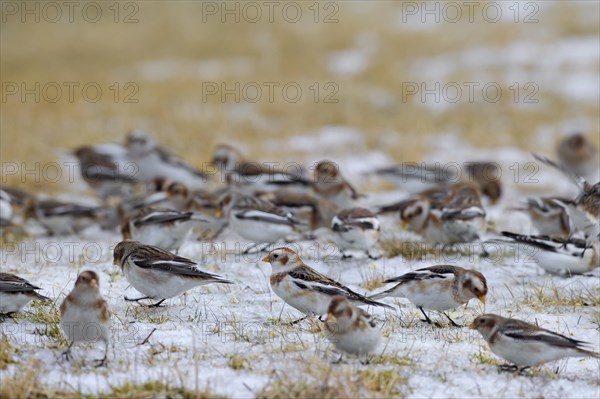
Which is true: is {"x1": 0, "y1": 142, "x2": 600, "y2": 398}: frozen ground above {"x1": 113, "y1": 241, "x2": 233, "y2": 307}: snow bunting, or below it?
below

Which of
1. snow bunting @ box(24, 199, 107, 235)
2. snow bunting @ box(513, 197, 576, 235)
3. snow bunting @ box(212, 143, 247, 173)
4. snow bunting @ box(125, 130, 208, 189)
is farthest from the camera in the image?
snow bunting @ box(125, 130, 208, 189)

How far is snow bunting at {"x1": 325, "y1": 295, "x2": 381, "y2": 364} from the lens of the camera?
5.82 meters

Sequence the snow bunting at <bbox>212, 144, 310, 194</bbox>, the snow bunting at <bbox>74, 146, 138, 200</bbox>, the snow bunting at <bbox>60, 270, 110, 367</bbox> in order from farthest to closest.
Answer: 1. the snow bunting at <bbox>74, 146, 138, 200</bbox>
2. the snow bunting at <bbox>212, 144, 310, 194</bbox>
3. the snow bunting at <bbox>60, 270, 110, 367</bbox>

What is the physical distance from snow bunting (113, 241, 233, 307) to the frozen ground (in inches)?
8.7

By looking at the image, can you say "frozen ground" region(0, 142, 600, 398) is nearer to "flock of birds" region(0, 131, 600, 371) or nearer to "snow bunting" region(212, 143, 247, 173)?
"flock of birds" region(0, 131, 600, 371)

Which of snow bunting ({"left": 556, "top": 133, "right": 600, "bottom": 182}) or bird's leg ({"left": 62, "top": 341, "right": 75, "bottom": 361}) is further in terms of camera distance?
snow bunting ({"left": 556, "top": 133, "right": 600, "bottom": 182})

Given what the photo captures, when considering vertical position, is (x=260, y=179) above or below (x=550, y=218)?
above

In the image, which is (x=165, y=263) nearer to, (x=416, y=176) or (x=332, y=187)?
(x=332, y=187)

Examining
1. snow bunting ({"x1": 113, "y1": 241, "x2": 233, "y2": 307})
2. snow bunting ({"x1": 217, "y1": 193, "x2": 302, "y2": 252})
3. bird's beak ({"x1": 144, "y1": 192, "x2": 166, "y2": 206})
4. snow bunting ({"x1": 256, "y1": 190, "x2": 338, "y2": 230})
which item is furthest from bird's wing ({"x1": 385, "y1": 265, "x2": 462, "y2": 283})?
bird's beak ({"x1": 144, "y1": 192, "x2": 166, "y2": 206})

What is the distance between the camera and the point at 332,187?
11.9m

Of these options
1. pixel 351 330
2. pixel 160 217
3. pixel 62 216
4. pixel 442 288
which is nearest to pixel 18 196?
pixel 62 216

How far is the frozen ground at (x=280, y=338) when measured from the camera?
561cm

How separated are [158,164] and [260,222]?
5015mm

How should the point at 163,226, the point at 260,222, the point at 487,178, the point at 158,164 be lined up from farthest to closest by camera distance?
the point at 158,164
the point at 487,178
the point at 260,222
the point at 163,226
